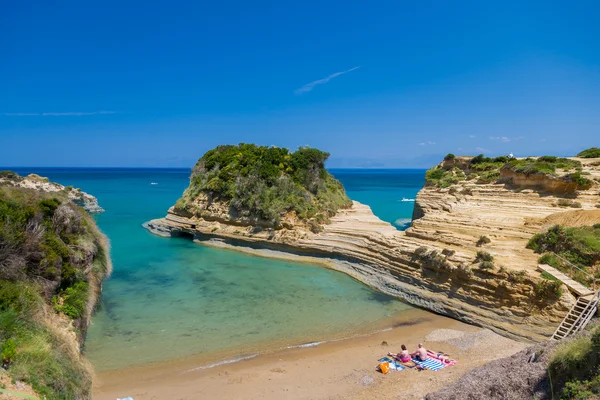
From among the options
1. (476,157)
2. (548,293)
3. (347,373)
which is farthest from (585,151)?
(347,373)

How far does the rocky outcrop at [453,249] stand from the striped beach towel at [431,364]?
3.72 m

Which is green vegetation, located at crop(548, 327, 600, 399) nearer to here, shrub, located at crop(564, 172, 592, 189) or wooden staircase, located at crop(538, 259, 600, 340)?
wooden staircase, located at crop(538, 259, 600, 340)

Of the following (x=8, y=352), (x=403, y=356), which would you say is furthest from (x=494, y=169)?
(x=8, y=352)

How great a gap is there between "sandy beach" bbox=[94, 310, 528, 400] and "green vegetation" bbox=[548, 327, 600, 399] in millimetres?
4149

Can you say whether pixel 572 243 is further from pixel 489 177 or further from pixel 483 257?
pixel 489 177

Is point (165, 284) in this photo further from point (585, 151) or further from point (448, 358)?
point (585, 151)

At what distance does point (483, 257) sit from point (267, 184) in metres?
17.2

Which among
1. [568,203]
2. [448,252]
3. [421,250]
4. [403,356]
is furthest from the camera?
[568,203]

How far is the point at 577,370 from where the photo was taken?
20.1 feet

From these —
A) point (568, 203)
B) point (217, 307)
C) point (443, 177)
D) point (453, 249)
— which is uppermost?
point (443, 177)

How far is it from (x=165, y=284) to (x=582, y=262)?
18.8 metres

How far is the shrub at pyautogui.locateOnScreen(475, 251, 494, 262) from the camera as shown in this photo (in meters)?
15.0

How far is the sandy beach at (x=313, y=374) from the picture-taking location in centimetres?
1005

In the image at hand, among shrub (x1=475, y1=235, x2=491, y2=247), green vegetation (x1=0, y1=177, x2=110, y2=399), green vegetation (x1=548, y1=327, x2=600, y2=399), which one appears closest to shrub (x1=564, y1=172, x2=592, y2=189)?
shrub (x1=475, y1=235, x2=491, y2=247)
